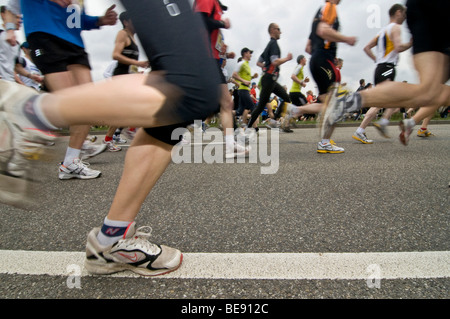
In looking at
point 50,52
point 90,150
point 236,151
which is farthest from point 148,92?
point 236,151

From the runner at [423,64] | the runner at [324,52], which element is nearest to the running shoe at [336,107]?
the runner at [423,64]

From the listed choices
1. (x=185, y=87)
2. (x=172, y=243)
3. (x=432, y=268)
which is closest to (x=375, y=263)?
(x=432, y=268)

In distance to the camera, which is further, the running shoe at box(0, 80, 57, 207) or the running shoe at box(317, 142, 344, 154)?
the running shoe at box(317, 142, 344, 154)

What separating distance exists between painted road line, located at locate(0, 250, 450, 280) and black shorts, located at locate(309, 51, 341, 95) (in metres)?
3.03

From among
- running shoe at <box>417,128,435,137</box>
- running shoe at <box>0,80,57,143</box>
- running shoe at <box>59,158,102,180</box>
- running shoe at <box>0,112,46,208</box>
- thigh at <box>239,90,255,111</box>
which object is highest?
running shoe at <box>0,80,57,143</box>

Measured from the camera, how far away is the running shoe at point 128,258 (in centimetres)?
107

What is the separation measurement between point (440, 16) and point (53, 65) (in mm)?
2993

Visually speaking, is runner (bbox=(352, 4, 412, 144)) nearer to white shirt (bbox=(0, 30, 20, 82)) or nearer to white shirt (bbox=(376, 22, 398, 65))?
white shirt (bbox=(376, 22, 398, 65))

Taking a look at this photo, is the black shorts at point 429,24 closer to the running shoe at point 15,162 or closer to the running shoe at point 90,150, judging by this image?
the running shoe at point 15,162

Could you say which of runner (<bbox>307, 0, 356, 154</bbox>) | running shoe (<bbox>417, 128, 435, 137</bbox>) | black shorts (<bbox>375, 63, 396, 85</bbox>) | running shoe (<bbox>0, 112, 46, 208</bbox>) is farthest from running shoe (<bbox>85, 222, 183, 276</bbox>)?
running shoe (<bbox>417, 128, 435, 137</bbox>)

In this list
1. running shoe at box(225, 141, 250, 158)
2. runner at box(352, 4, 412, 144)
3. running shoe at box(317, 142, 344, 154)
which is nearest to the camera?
running shoe at box(225, 141, 250, 158)

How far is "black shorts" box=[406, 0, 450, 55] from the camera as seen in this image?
1.74 metres

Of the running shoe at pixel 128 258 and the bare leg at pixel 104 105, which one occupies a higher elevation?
the bare leg at pixel 104 105

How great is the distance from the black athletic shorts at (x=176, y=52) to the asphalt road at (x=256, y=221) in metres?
0.41
